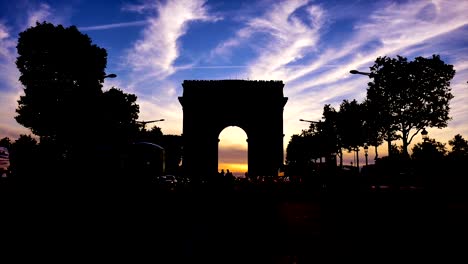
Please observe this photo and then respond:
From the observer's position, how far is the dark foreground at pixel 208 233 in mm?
5703

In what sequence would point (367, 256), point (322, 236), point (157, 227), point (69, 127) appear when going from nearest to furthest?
point (367, 256) → point (322, 236) → point (157, 227) → point (69, 127)

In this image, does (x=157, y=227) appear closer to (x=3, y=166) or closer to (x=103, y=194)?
(x=103, y=194)

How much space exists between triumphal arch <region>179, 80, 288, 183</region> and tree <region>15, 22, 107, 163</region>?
13518 millimetres

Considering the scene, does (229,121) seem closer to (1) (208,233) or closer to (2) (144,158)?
(2) (144,158)

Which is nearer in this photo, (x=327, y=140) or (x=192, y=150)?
(x=192, y=150)

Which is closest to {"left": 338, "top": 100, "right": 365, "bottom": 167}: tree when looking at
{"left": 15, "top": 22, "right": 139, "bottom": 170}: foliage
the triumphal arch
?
the triumphal arch

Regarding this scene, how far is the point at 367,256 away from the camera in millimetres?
5648

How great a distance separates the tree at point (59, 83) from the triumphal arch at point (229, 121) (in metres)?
13.5

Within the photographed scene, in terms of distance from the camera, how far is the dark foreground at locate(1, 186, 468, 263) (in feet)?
18.7

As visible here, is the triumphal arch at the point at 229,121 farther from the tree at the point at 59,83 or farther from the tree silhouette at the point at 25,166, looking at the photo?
the tree silhouette at the point at 25,166

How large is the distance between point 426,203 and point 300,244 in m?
9.95

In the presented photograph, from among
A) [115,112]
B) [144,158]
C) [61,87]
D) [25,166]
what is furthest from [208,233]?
[115,112]

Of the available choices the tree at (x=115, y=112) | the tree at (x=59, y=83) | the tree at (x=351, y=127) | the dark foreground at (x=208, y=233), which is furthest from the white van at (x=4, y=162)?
the tree at (x=351, y=127)

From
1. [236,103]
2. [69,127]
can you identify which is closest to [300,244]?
[69,127]
